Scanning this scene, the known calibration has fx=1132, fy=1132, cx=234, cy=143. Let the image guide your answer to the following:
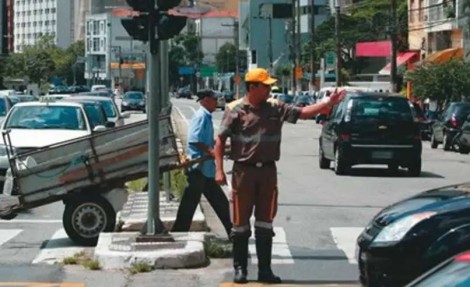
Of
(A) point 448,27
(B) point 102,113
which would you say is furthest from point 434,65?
(B) point 102,113

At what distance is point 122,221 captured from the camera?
46.4 feet

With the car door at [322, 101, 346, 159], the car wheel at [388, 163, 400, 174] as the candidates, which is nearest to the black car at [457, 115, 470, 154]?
the car wheel at [388, 163, 400, 174]

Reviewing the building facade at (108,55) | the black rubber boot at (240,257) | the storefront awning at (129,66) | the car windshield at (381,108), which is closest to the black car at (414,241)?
the black rubber boot at (240,257)

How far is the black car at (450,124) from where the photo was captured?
37.1 metres

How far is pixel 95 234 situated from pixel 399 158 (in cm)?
1178

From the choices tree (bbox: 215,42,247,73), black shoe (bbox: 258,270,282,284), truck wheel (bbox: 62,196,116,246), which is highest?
tree (bbox: 215,42,247,73)

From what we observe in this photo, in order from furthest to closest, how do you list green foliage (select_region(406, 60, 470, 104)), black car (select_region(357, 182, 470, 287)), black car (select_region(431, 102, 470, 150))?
green foliage (select_region(406, 60, 470, 104)) < black car (select_region(431, 102, 470, 150)) < black car (select_region(357, 182, 470, 287))

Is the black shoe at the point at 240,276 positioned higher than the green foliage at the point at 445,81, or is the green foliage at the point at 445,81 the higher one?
the green foliage at the point at 445,81

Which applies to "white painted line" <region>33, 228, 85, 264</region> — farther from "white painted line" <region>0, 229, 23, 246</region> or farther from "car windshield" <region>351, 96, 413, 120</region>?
"car windshield" <region>351, 96, 413, 120</region>

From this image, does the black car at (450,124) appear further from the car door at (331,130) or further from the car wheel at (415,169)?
the car wheel at (415,169)

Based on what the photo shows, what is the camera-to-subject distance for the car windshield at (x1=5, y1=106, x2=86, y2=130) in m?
22.2

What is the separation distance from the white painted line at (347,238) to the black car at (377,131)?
8.96 m

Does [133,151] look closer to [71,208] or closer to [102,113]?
[71,208]

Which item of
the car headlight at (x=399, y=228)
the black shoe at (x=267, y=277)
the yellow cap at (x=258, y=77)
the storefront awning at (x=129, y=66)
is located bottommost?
the black shoe at (x=267, y=277)
